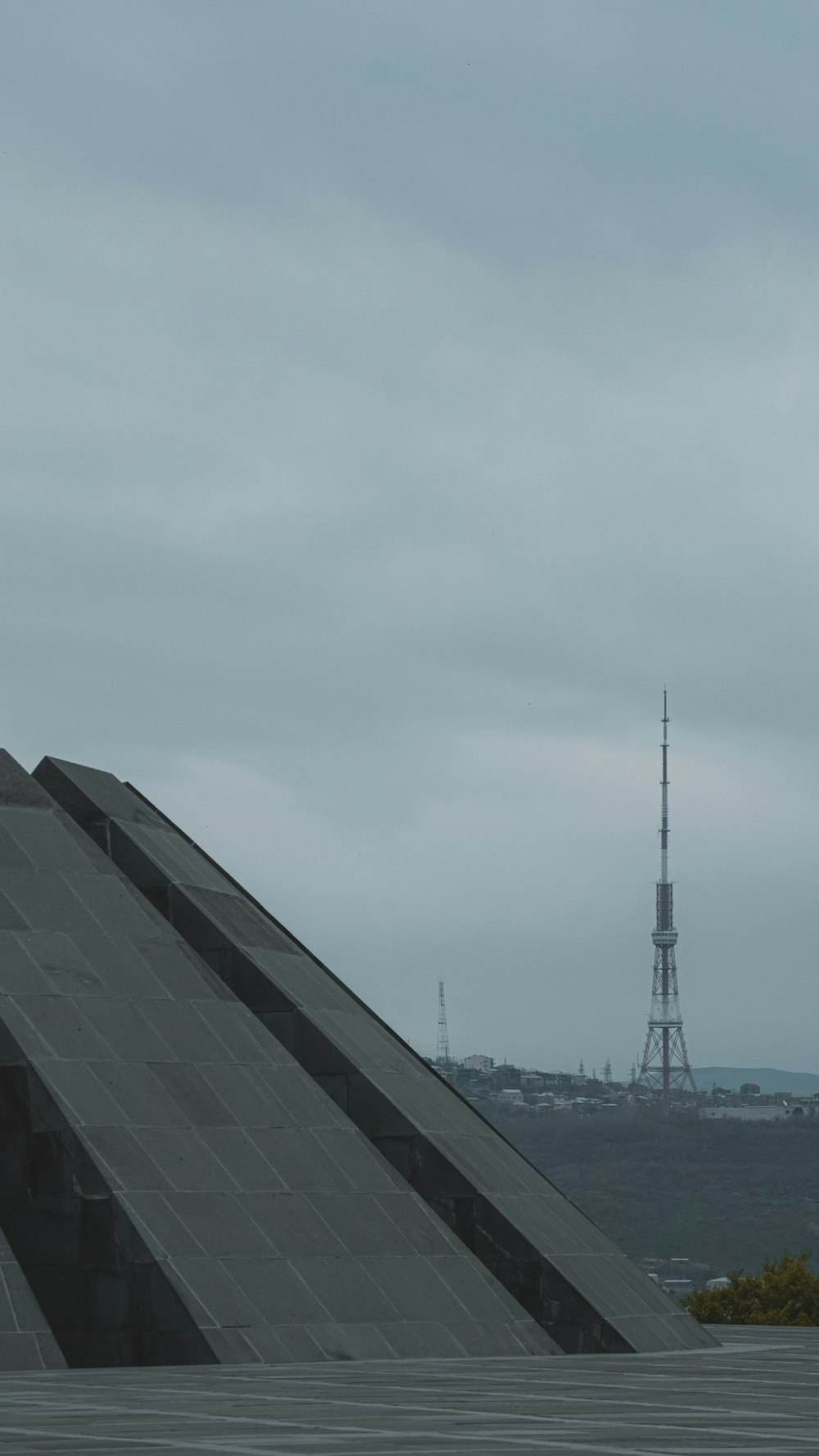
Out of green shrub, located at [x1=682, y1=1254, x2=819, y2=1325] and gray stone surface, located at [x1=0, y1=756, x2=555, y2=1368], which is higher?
gray stone surface, located at [x1=0, y1=756, x2=555, y2=1368]

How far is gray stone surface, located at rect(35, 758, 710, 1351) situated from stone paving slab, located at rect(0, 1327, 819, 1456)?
311cm

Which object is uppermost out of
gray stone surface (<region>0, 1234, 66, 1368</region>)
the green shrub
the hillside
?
gray stone surface (<region>0, 1234, 66, 1368</region>)

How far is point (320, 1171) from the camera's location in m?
20.0

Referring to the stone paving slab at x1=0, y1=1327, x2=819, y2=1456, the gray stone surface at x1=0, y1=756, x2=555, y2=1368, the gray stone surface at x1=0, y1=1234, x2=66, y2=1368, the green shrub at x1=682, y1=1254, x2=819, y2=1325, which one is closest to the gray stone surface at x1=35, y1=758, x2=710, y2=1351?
the gray stone surface at x1=0, y1=756, x2=555, y2=1368

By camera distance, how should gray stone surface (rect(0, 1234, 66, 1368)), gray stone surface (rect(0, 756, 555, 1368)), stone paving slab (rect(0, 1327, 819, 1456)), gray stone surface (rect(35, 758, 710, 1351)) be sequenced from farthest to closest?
gray stone surface (rect(35, 758, 710, 1351))
gray stone surface (rect(0, 756, 555, 1368))
gray stone surface (rect(0, 1234, 66, 1368))
stone paving slab (rect(0, 1327, 819, 1456))

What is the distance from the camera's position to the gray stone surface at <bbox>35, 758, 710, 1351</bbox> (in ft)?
67.9

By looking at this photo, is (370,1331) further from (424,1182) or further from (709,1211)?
(709,1211)

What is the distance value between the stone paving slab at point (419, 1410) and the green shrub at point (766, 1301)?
19.9 meters

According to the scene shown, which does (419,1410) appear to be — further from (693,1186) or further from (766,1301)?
(693,1186)

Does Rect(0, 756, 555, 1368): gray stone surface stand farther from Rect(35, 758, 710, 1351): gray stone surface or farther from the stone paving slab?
the stone paving slab

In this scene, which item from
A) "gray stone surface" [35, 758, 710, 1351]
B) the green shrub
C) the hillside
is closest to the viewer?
"gray stone surface" [35, 758, 710, 1351]

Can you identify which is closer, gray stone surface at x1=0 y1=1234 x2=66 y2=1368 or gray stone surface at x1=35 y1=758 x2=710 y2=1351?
gray stone surface at x1=0 y1=1234 x2=66 y2=1368

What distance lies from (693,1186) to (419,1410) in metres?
167

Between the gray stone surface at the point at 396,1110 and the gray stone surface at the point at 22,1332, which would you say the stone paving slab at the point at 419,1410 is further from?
the gray stone surface at the point at 396,1110
